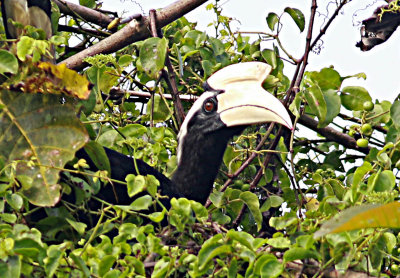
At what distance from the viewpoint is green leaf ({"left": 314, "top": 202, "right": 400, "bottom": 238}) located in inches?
63.0

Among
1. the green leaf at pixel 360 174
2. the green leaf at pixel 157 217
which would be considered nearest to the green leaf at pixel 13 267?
the green leaf at pixel 157 217

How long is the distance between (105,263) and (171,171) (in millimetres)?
1374

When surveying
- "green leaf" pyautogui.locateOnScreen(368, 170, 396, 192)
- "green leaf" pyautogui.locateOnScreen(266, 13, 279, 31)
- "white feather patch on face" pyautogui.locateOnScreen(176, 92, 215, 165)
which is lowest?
"green leaf" pyautogui.locateOnScreen(368, 170, 396, 192)

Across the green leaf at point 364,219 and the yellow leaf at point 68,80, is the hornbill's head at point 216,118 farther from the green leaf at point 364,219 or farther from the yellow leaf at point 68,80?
the green leaf at point 364,219

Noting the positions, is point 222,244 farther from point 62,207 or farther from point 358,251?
point 62,207

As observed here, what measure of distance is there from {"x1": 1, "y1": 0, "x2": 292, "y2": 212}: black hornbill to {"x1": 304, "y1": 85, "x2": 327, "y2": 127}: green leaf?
0.83 feet

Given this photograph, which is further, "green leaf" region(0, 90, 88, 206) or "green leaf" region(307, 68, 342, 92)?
"green leaf" region(307, 68, 342, 92)

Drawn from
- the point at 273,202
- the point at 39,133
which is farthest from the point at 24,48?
the point at 273,202

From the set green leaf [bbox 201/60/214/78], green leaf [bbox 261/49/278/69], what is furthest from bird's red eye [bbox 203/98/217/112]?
green leaf [bbox 261/49/278/69]

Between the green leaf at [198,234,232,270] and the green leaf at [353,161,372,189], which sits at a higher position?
the green leaf at [353,161,372,189]

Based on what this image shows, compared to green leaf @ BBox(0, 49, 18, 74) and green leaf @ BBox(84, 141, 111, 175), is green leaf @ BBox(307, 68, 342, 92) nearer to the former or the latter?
green leaf @ BBox(84, 141, 111, 175)

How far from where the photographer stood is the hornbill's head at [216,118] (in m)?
2.92

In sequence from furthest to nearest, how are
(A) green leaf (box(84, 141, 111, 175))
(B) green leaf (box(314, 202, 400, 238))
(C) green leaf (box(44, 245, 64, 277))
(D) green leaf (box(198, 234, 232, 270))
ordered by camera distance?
(A) green leaf (box(84, 141, 111, 175)) → (D) green leaf (box(198, 234, 232, 270)) → (C) green leaf (box(44, 245, 64, 277)) → (B) green leaf (box(314, 202, 400, 238))

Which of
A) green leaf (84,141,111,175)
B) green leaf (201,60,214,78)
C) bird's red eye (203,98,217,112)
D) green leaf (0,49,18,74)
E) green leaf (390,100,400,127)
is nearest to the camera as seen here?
green leaf (0,49,18,74)
